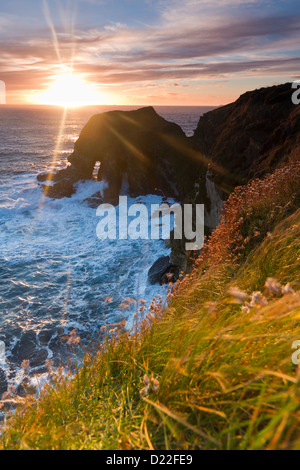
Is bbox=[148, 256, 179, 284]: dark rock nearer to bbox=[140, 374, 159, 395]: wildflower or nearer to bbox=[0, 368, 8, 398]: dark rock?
bbox=[0, 368, 8, 398]: dark rock

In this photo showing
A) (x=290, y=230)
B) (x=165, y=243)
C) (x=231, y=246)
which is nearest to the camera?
(x=290, y=230)

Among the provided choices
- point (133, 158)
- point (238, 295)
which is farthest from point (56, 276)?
point (133, 158)

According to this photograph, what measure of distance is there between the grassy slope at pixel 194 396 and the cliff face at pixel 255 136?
11699 millimetres


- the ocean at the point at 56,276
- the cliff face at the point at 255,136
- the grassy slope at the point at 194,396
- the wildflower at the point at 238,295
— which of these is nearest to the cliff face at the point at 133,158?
the ocean at the point at 56,276

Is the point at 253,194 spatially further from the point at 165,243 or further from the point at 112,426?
the point at 165,243

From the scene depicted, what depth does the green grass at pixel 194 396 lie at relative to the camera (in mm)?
1354

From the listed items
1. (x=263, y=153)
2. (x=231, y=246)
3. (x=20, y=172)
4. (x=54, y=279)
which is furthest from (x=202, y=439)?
(x=20, y=172)

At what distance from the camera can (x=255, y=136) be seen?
50.3 ft

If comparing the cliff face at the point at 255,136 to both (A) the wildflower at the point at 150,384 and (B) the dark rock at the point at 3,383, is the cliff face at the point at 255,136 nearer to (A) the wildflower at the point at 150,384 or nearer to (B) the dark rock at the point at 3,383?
(A) the wildflower at the point at 150,384

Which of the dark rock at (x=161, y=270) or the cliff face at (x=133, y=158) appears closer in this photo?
the dark rock at (x=161, y=270)

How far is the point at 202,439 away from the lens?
151cm

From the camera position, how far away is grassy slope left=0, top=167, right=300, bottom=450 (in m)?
1.35

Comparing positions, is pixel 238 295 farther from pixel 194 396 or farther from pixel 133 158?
pixel 133 158

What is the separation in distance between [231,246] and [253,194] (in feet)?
5.97
